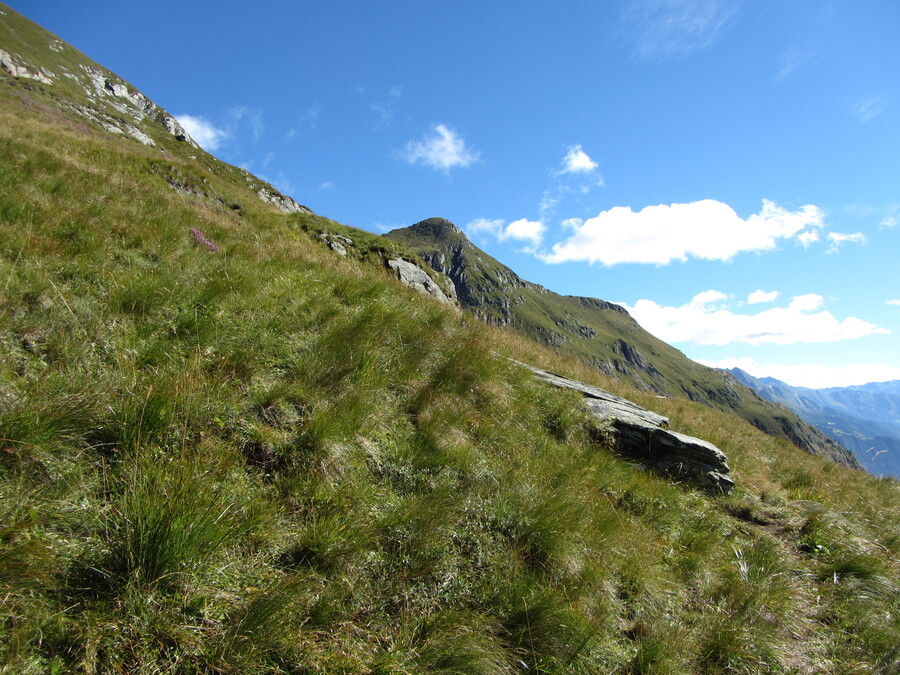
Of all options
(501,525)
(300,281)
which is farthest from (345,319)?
(501,525)

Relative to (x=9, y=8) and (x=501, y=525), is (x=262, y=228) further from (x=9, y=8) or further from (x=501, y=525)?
(x=9, y=8)

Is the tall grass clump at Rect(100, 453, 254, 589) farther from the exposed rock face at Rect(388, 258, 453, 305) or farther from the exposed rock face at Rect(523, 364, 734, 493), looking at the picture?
the exposed rock face at Rect(388, 258, 453, 305)

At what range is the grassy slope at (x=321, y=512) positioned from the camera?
205cm

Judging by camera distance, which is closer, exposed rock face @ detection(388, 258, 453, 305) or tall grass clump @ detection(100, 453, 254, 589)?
Result: tall grass clump @ detection(100, 453, 254, 589)

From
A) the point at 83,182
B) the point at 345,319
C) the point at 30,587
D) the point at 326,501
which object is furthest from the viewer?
the point at 83,182

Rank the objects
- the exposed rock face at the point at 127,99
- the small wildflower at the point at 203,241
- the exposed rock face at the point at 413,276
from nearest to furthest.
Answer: the small wildflower at the point at 203,241 → the exposed rock face at the point at 413,276 → the exposed rock face at the point at 127,99

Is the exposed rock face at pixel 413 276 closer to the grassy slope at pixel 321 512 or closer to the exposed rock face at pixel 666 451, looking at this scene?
the grassy slope at pixel 321 512

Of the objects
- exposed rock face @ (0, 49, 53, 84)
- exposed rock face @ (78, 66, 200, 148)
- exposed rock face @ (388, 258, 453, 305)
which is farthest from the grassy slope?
exposed rock face @ (78, 66, 200, 148)

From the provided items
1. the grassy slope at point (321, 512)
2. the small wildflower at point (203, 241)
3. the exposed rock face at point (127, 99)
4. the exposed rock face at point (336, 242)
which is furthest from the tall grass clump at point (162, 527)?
the exposed rock face at point (127, 99)

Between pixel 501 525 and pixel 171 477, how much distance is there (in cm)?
275

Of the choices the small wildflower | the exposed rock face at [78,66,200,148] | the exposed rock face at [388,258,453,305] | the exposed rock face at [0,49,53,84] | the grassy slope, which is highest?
the exposed rock face at [78,66,200,148]

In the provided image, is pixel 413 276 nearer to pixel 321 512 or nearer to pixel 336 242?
pixel 336 242

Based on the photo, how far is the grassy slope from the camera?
80.8 inches

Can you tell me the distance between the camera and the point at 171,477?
7.66 feet
